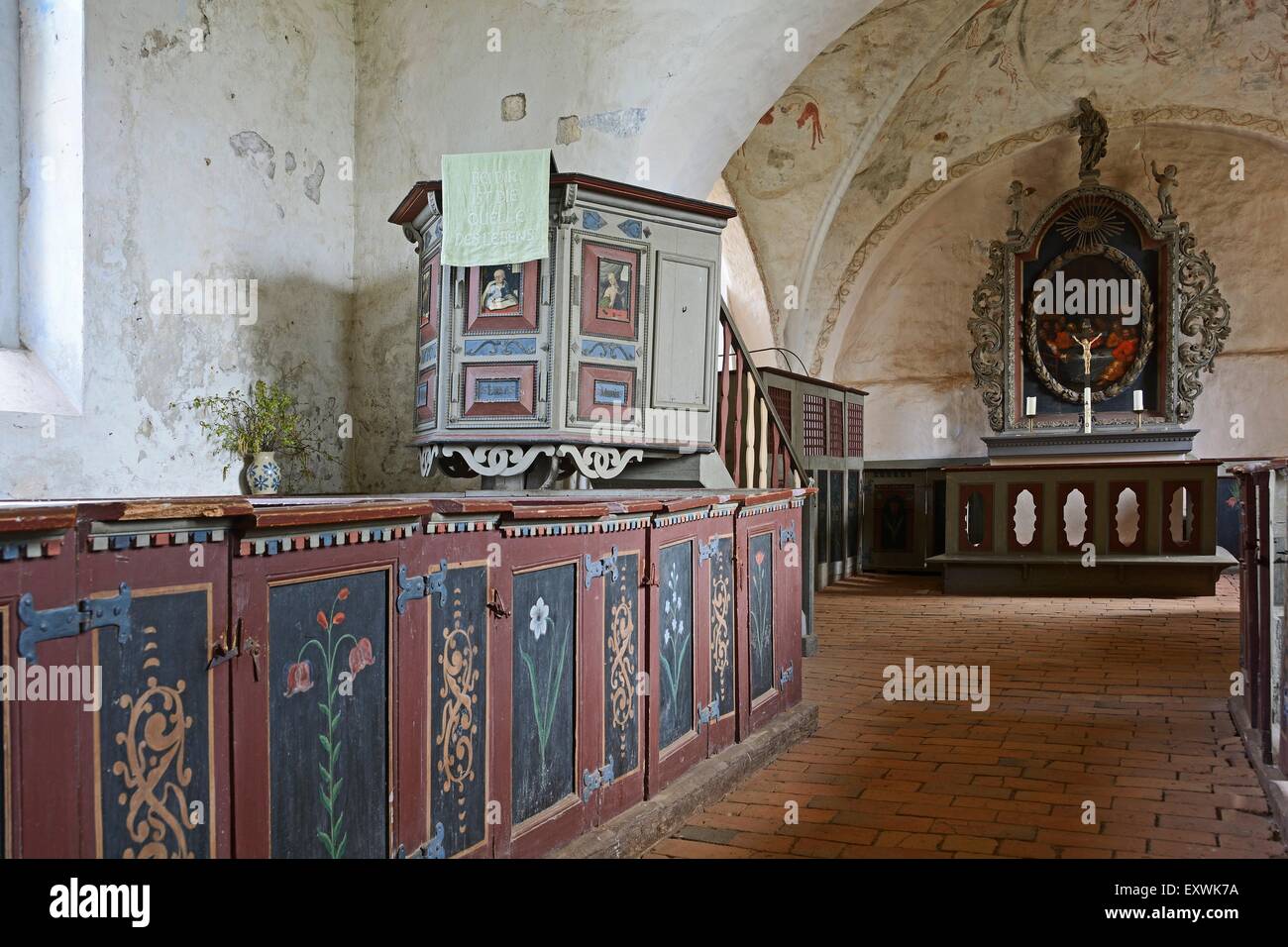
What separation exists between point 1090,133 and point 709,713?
36.2 ft

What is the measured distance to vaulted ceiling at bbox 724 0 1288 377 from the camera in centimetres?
1096

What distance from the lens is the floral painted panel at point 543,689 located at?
255cm

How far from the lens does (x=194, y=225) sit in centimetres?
642

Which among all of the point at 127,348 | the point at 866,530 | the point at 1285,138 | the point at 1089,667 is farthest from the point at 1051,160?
the point at 127,348

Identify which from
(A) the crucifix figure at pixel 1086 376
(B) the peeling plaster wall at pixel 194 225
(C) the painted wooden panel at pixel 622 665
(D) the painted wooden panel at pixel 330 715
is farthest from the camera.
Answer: (A) the crucifix figure at pixel 1086 376

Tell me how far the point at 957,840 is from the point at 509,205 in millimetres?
4030

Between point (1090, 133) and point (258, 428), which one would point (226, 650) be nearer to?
point (258, 428)

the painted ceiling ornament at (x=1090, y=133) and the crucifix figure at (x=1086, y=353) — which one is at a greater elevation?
the painted ceiling ornament at (x=1090, y=133)

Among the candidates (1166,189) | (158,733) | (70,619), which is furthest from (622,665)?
(1166,189)

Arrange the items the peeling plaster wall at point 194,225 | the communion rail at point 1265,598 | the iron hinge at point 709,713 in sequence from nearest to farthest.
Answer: the communion rail at point 1265,598 → the iron hinge at point 709,713 → the peeling plaster wall at point 194,225

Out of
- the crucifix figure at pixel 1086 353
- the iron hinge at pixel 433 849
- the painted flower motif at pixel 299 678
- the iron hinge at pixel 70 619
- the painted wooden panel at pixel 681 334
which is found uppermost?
the crucifix figure at pixel 1086 353

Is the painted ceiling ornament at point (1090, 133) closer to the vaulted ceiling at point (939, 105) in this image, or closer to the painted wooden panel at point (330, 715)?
the vaulted ceiling at point (939, 105)

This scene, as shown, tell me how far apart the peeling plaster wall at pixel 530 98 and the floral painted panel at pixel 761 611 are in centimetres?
363

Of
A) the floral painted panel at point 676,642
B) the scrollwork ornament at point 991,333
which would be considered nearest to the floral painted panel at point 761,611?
the floral painted panel at point 676,642
